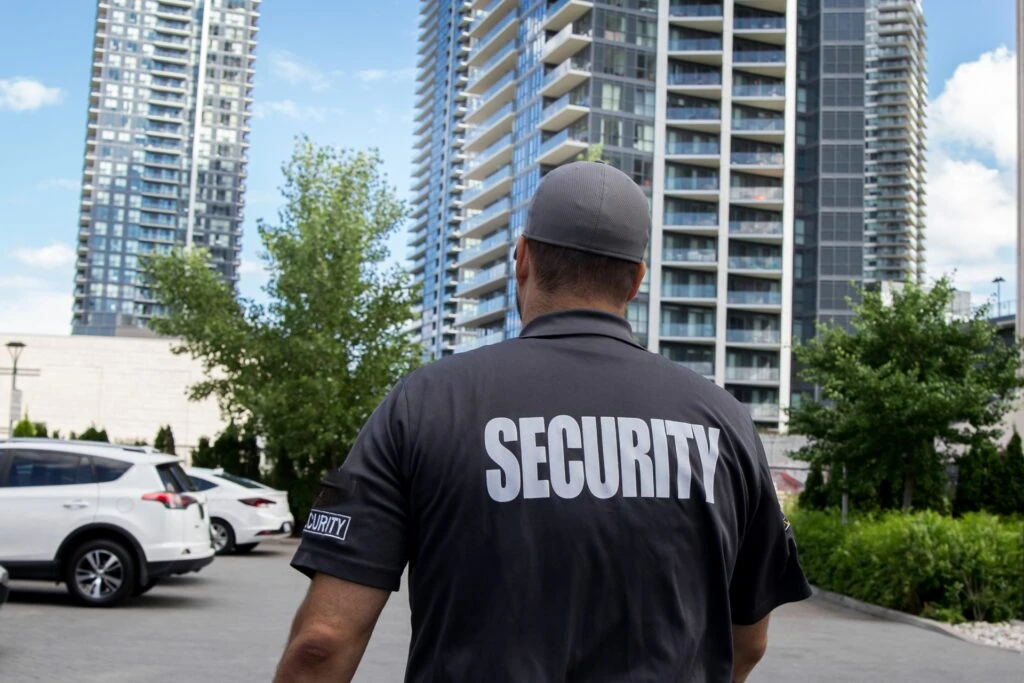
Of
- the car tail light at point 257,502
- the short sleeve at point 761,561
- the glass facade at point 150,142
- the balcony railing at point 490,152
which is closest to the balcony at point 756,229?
the balcony railing at point 490,152

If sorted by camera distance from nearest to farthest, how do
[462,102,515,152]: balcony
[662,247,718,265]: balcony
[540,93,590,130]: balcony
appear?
[540,93,590,130]: balcony → [662,247,718,265]: balcony → [462,102,515,152]: balcony

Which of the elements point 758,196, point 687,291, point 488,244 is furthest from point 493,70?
point 687,291

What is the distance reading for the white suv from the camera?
12.8 meters

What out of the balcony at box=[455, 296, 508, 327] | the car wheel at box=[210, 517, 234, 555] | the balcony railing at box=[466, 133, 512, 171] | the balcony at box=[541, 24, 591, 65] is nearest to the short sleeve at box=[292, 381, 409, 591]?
the car wheel at box=[210, 517, 234, 555]

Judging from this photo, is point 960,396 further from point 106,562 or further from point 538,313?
point 538,313

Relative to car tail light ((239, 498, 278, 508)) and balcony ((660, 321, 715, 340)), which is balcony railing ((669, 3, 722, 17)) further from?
car tail light ((239, 498, 278, 508))

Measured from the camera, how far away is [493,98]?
9556 cm

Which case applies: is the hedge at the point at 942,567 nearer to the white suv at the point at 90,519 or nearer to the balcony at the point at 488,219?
the white suv at the point at 90,519

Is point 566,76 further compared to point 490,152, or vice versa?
point 490,152

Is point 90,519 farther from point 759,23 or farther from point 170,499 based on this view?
point 759,23

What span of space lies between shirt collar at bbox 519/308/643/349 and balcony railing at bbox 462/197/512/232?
8731 centimetres

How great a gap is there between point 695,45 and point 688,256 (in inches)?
601

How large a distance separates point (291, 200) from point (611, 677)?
3355 cm

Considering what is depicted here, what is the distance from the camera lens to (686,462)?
1.99 meters
